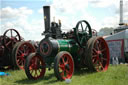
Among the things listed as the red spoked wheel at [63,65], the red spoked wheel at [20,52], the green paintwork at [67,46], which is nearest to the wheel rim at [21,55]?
the red spoked wheel at [20,52]

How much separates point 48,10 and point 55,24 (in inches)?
29.7

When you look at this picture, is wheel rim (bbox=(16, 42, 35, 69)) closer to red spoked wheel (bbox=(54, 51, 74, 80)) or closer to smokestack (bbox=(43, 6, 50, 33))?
smokestack (bbox=(43, 6, 50, 33))

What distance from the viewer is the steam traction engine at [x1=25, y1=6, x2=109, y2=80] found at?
6688mm

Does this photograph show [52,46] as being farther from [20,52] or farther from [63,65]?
[20,52]

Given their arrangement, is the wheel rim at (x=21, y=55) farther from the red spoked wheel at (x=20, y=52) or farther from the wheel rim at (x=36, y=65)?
the wheel rim at (x=36, y=65)

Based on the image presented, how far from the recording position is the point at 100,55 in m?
8.12

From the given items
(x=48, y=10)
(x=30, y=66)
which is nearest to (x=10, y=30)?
(x=48, y=10)

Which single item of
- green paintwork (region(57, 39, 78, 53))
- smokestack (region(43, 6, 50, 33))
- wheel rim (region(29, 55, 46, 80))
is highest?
smokestack (region(43, 6, 50, 33))

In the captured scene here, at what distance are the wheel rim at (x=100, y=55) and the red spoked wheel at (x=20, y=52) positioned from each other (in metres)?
3.70

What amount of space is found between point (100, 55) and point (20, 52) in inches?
161

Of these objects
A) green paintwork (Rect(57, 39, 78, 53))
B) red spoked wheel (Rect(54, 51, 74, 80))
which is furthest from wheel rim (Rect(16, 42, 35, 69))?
red spoked wheel (Rect(54, 51, 74, 80))

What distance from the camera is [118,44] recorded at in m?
12.9

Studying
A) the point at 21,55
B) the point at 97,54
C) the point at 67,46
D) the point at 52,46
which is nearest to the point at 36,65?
the point at 52,46

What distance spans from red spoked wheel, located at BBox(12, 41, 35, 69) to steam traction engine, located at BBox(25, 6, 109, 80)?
203 cm
